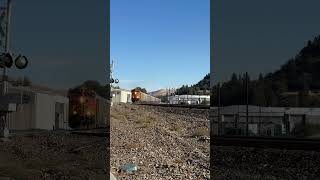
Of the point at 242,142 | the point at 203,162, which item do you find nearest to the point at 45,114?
the point at 203,162

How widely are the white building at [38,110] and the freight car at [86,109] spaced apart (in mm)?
203

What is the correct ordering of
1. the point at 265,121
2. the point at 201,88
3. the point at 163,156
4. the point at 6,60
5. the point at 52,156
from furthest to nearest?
1. the point at 201,88
2. the point at 265,121
3. the point at 163,156
4. the point at 52,156
5. the point at 6,60

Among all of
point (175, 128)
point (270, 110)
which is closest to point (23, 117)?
point (270, 110)

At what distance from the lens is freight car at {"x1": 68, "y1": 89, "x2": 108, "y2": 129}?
9.19 metres

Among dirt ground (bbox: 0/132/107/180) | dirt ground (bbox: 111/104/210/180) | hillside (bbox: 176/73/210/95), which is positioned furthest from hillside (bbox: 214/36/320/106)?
dirt ground (bbox: 0/132/107/180)

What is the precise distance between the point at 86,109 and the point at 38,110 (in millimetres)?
1392

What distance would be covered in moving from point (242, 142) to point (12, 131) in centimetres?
859

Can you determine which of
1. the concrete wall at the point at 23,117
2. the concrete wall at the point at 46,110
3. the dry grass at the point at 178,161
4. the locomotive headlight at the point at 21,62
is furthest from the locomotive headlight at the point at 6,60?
the dry grass at the point at 178,161

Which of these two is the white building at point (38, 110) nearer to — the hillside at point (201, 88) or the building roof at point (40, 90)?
the building roof at point (40, 90)

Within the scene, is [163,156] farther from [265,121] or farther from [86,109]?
[86,109]

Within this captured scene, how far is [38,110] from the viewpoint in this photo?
29.1 feet

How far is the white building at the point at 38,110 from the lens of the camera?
852 cm

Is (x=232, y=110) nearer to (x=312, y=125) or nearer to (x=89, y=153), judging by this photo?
(x=312, y=125)

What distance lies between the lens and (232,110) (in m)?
19.1
